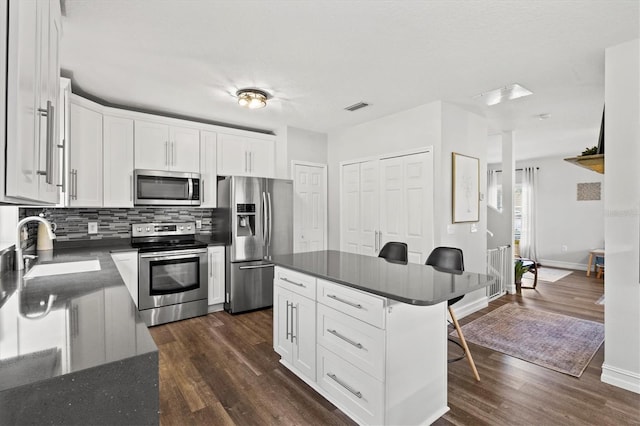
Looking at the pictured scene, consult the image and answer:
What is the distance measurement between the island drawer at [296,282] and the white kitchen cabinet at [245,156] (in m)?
2.23

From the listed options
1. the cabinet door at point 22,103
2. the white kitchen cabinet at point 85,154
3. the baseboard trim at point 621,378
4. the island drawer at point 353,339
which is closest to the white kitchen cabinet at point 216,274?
the white kitchen cabinet at point 85,154

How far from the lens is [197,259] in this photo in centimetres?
393

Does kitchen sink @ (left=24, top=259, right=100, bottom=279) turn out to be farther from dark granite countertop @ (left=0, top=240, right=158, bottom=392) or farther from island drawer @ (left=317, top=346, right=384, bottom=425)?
island drawer @ (left=317, top=346, right=384, bottom=425)

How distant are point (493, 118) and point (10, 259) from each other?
5.12 meters

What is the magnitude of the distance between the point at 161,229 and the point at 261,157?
167cm

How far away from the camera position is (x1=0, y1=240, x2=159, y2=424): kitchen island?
0.73 metres

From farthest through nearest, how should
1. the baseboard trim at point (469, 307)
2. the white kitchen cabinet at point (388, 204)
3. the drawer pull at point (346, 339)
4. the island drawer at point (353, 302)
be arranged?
the baseboard trim at point (469, 307)
the white kitchen cabinet at point (388, 204)
the drawer pull at point (346, 339)
the island drawer at point (353, 302)

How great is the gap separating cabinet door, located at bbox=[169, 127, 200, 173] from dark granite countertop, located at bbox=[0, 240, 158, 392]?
2.46m

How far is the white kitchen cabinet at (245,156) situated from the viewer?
4.39 metres

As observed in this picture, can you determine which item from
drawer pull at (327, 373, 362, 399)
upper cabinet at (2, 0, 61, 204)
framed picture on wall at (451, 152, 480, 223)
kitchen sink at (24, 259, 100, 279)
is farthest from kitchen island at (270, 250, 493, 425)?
framed picture on wall at (451, 152, 480, 223)

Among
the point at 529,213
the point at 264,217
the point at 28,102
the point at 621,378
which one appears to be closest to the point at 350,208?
the point at 264,217

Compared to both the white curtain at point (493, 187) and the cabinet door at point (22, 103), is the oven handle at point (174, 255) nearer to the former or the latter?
the cabinet door at point (22, 103)

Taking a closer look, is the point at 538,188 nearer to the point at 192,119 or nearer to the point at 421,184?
the point at 421,184

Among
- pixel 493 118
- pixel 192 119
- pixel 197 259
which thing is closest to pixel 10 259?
pixel 197 259
